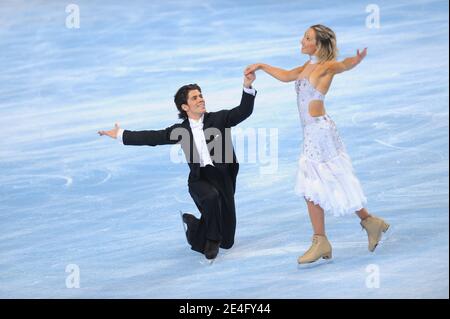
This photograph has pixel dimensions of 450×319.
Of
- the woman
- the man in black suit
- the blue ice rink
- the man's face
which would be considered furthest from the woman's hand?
the blue ice rink

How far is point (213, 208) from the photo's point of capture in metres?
9.01

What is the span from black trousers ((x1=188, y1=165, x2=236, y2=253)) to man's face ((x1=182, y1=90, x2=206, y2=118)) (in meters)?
0.43

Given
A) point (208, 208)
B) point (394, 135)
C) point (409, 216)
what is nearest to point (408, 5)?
point (394, 135)

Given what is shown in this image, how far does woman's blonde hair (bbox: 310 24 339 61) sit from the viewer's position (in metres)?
8.66

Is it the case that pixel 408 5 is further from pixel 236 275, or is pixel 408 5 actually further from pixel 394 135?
pixel 236 275

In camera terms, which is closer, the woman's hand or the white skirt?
the white skirt

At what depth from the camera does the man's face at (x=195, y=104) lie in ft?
29.6

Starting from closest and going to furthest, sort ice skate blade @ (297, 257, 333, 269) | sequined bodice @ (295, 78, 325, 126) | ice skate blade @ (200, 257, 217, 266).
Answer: sequined bodice @ (295, 78, 325, 126)
ice skate blade @ (297, 257, 333, 269)
ice skate blade @ (200, 257, 217, 266)

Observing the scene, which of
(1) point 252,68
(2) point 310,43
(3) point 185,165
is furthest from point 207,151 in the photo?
(3) point 185,165

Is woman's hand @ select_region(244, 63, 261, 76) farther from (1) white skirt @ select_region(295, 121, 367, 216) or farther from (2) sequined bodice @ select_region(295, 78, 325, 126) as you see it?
(1) white skirt @ select_region(295, 121, 367, 216)

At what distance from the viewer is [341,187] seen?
345 inches

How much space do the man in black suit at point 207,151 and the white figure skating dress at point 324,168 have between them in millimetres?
575

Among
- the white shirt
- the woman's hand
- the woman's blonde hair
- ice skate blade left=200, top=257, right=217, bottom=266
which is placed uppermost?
the woman's blonde hair

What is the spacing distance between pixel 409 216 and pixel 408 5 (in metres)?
4.19
